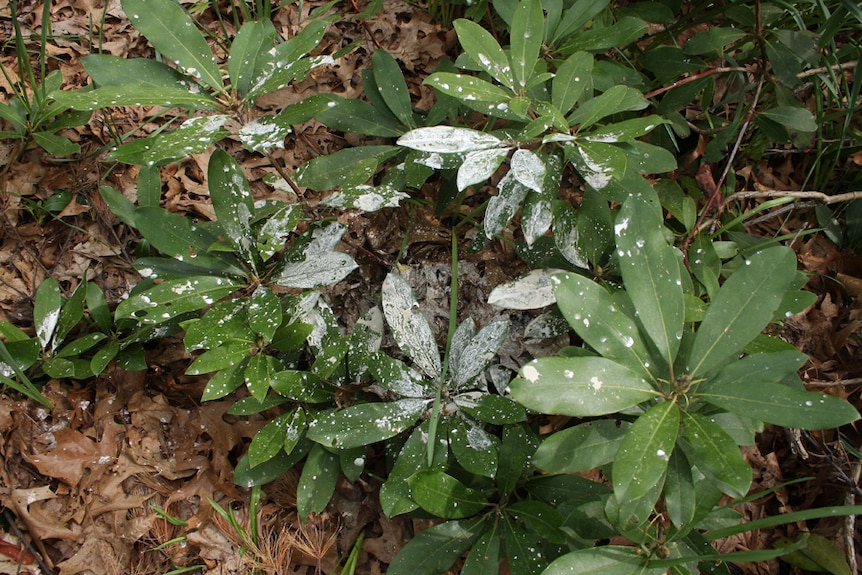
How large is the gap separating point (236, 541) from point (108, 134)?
1.58 metres

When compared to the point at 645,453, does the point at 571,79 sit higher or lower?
higher

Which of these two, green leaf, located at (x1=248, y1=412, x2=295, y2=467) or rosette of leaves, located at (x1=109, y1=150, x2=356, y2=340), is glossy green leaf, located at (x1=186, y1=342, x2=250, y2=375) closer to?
rosette of leaves, located at (x1=109, y1=150, x2=356, y2=340)

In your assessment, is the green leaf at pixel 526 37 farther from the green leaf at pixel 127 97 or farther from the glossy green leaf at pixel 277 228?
the green leaf at pixel 127 97

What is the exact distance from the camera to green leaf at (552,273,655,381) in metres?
1.15

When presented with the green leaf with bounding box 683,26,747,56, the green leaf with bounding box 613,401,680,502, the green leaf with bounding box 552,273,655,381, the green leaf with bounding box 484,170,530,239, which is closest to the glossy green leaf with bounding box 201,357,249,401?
the green leaf with bounding box 484,170,530,239

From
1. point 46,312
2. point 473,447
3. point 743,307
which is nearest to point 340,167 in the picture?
point 473,447

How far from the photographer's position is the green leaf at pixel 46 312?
171 centimetres

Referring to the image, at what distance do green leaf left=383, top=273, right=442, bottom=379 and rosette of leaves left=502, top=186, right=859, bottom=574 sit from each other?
1.56ft

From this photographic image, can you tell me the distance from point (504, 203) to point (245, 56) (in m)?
0.79

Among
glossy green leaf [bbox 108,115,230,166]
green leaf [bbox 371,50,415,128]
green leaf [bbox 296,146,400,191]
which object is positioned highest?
glossy green leaf [bbox 108,115,230,166]

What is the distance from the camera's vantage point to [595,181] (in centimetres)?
144

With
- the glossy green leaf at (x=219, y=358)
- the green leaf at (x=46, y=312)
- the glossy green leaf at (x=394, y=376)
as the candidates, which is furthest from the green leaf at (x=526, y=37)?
the green leaf at (x=46, y=312)

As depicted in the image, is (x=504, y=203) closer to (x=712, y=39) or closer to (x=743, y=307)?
(x=743, y=307)

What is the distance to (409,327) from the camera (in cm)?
162
